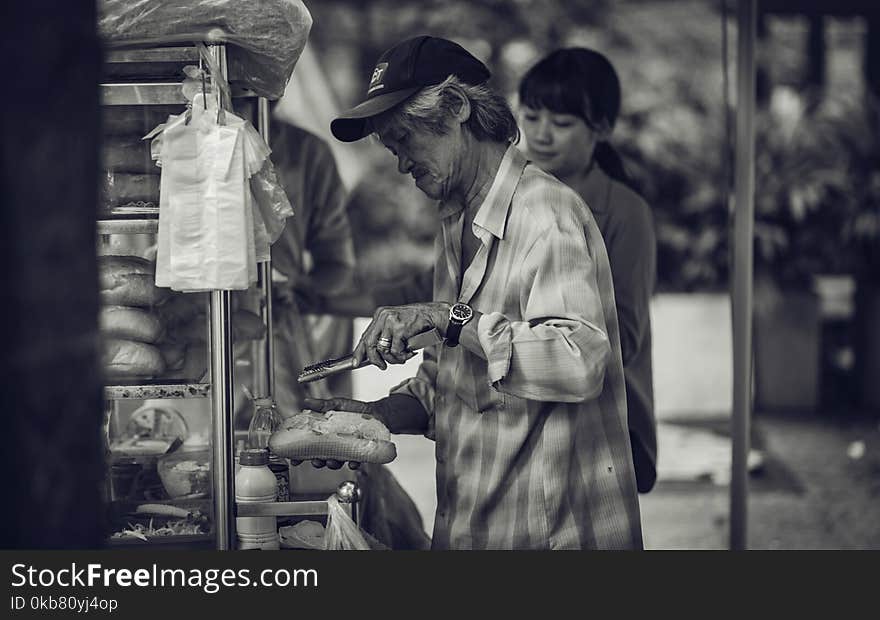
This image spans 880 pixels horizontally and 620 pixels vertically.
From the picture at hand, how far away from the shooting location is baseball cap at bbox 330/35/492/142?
2.29 metres

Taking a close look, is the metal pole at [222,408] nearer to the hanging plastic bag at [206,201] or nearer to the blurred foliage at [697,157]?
the hanging plastic bag at [206,201]

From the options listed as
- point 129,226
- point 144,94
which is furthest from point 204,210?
point 144,94

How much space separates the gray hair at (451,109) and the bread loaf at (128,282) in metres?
0.69

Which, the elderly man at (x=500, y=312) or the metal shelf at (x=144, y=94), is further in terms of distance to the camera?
the metal shelf at (x=144, y=94)

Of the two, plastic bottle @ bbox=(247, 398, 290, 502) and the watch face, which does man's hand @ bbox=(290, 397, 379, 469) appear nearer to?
plastic bottle @ bbox=(247, 398, 290, 502)

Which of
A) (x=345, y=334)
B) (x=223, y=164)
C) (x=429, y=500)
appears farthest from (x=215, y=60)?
(x=429, y=500)

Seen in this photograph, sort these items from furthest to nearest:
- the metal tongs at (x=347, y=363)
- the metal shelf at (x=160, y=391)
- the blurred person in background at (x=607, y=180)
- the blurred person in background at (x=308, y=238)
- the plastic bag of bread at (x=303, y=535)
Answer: the blurred person in background at (x=308, y=238), the blurred person in background at (x=607, y=180), the plastic bag of bread at (x=303, y=535), the metal shelf at (x=160, y=391), the metal tongs at (x=347, y=363)

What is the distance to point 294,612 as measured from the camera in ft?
6.73

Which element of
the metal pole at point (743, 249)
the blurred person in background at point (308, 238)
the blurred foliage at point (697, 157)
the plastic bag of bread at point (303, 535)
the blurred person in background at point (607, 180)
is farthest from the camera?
the blurred foliage at point (697, 157)

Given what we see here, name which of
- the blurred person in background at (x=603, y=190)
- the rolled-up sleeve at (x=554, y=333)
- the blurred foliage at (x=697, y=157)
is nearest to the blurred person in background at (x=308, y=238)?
the blurred person in background at (x=603, y=190)

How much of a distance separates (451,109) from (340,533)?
0.90m

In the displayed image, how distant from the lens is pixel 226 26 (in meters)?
2.29

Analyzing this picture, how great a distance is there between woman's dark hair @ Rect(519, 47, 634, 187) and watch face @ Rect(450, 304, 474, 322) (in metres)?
1.52

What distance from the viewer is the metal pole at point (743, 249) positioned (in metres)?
3.98
